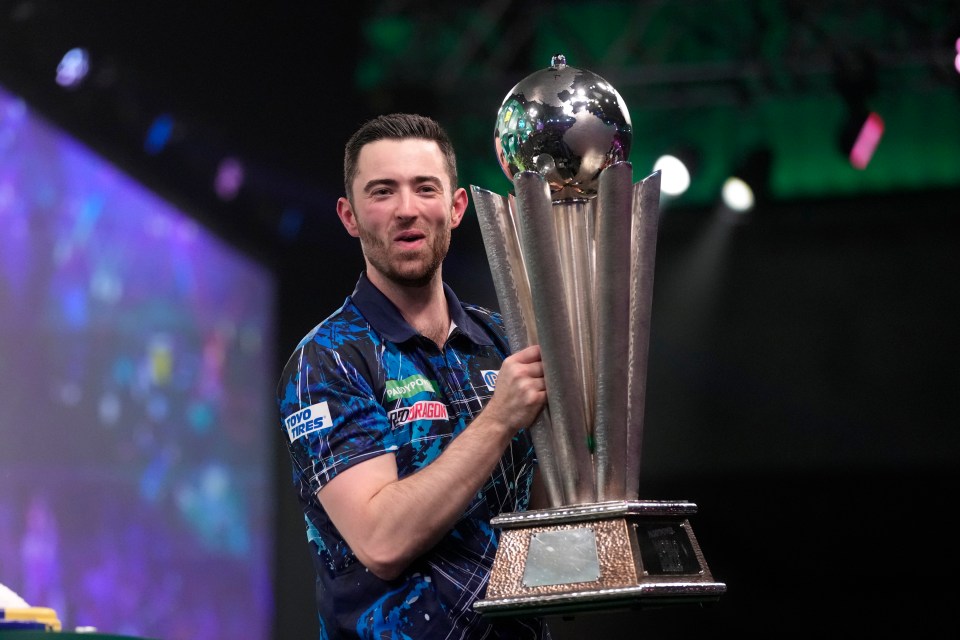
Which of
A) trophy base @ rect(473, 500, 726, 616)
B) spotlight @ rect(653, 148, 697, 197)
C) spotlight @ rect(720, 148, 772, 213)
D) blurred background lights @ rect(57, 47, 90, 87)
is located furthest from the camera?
spotlight @ rect(720, 148, 772, 213)

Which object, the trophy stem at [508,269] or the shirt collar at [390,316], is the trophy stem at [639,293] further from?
the shirt collar at [390,316]

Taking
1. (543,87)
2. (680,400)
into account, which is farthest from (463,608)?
(680,400)

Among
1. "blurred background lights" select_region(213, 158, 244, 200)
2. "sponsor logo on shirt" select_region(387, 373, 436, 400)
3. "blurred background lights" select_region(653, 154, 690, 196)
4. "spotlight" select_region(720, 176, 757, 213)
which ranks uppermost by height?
"blurred background lights" select_region(653, 154, 690, 196)

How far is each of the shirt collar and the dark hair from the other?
0.17 metres

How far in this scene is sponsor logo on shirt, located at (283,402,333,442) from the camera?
6.03ft

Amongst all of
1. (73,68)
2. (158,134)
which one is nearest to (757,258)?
(158,134)

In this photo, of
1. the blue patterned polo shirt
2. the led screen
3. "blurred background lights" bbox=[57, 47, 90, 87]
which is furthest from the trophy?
"blurred background lights" bbox=[57, 47, 90, 87]

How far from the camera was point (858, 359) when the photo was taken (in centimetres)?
584

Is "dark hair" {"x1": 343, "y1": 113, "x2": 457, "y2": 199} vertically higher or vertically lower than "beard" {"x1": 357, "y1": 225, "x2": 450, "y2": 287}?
higher

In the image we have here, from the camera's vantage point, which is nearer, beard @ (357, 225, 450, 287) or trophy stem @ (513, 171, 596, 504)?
trophy stem @ (513, 171, 596, 504)

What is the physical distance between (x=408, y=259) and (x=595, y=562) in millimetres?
610

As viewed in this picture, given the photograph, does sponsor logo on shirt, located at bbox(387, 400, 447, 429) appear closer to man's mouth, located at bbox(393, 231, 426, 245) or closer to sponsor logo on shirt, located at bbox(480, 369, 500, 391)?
sponsor logo on shirt, located at bbox(480, 369, 500, 391)

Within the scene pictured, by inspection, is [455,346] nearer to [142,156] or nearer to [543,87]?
[543,87]

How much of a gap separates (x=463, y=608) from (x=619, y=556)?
31 centimetres
